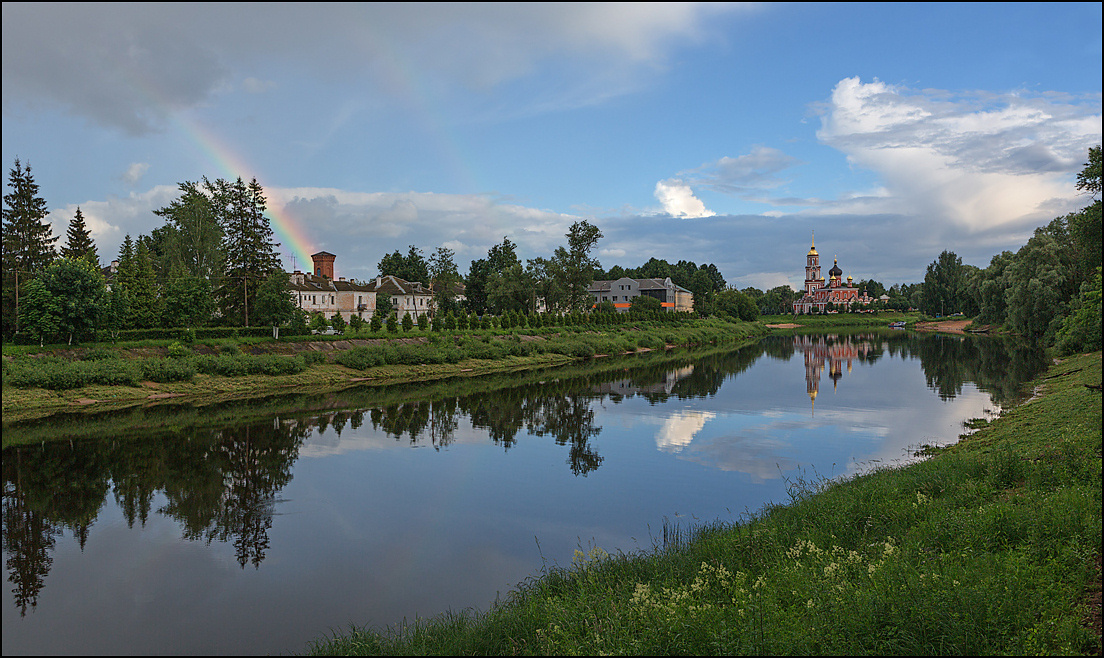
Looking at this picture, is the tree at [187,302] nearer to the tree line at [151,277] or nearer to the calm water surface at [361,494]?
the tree line at [151,277]

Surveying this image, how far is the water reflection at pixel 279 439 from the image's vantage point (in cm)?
1340

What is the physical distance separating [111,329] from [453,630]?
30.5 m

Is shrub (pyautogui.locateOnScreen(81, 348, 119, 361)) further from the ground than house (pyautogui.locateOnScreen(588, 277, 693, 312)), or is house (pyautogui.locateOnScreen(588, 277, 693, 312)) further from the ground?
house (pyautogui.locateOnScreen(588, 277, 693, 312))

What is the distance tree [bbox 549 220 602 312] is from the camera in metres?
77.4

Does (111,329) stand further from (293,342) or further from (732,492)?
(732,492)

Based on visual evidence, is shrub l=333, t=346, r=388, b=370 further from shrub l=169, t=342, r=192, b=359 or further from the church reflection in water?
the church reflection in water

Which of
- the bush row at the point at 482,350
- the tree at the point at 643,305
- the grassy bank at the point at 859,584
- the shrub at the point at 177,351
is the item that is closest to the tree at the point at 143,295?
the shrub at the point at 177,351

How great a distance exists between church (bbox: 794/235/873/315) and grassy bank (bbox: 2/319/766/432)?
4285 inches

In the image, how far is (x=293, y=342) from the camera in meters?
38.0

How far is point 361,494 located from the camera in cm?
1575

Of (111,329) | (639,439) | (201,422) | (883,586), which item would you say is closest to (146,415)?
(201,422)

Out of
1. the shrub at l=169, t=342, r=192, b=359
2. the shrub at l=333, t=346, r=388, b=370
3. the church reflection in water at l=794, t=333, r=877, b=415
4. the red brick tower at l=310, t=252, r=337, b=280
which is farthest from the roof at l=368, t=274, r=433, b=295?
the church reflection in water at l=794, t=333, r=877, b=415

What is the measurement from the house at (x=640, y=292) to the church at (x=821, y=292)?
4613 centimetres

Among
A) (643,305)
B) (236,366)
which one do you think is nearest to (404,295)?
(643,305)
